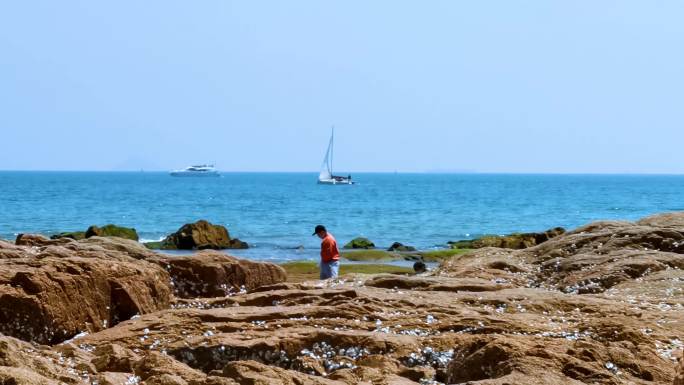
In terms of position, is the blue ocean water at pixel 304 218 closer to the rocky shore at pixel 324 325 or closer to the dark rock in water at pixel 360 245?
the dark rock in water at pixel 360 245

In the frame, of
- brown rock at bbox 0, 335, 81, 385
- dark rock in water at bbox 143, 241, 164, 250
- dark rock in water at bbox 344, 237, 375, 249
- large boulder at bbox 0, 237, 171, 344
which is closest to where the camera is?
brown rock at bbox 0, 335, 81, 385

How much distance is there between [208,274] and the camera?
25641mm

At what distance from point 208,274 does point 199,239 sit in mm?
37454

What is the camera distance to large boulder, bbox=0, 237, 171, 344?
18.4 meters

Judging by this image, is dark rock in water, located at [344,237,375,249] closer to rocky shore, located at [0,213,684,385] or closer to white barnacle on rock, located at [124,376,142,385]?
rocky shore, located at [0,213,684,385]

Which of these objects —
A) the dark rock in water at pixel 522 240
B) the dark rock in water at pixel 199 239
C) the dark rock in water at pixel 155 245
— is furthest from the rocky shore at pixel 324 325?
the dark rock in water at pixel 155 245

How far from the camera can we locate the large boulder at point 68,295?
1842 cm

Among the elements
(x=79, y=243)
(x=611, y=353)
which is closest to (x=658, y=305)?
(x=611, y=353)

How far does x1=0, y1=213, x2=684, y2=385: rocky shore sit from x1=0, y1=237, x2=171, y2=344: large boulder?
0.10 ft

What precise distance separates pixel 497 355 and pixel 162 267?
13.3 meters

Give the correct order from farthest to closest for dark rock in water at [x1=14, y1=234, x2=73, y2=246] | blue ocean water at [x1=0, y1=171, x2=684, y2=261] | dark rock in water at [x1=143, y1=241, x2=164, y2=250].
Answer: blue ocean water at [x1=0, y1=171, x2=684, y2=261] → dark rock in water at [x1=143, y1=241, x2=164, y2=250] → dark rock in water at [x1=14, y1=234, x2=73, y2=246]

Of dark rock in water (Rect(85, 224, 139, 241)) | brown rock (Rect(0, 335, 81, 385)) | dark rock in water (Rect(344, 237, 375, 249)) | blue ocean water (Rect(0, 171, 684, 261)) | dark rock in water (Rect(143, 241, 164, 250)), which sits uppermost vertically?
brown rock (Rect(0, 335, 81, 385))

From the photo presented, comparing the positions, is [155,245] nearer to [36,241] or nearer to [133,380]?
[36,241]

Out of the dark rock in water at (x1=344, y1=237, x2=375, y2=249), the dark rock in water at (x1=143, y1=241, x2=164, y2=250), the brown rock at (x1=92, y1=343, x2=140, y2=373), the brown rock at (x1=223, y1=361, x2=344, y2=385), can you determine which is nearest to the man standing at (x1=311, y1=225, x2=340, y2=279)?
the brown rock at (x1=92, y1=343, x2=140, y2=373)
